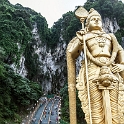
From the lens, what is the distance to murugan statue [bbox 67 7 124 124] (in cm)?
289

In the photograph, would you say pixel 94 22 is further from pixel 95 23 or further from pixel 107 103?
pixel 107 103

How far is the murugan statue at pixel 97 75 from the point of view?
114 inches

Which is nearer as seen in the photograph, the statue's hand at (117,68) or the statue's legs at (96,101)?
the statue's legs at (96,101)

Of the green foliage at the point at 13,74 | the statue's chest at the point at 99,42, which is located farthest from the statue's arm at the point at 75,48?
the green foliage at the point at 13,74

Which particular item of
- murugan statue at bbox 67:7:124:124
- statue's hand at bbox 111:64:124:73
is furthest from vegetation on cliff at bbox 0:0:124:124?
statue's hand at bbox 111:64:124:73

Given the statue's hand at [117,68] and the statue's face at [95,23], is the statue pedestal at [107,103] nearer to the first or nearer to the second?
the statue's hand at [117,68]

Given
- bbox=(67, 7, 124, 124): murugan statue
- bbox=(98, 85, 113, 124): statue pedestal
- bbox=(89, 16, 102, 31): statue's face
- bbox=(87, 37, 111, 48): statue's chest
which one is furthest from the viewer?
bbox=(89, 16, 102, 31): statue's face

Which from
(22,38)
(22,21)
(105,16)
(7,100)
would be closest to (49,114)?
(7,100)

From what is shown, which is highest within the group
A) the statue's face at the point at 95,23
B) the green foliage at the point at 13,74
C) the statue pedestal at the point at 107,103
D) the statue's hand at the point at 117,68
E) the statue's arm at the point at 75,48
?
the green foliage at the point at 13,74

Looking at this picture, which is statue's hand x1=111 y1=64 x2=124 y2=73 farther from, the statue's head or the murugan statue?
the statue's head

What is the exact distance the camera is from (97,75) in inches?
120

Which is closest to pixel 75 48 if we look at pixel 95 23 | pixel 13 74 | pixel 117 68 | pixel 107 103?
pixel 95 23

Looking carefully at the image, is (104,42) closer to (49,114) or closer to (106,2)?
(49,114)

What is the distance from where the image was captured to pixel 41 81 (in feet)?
90.3
